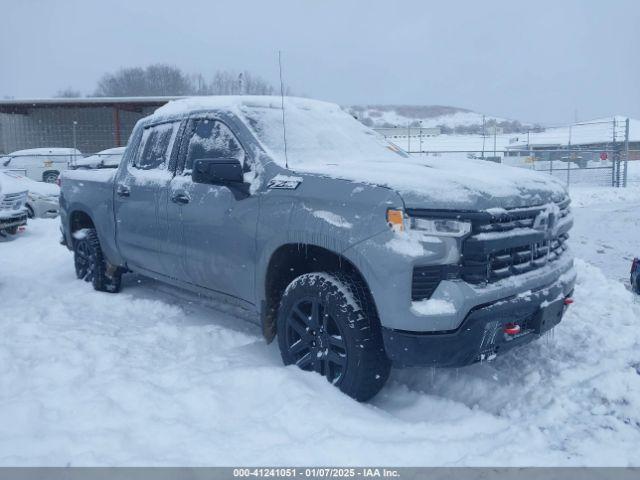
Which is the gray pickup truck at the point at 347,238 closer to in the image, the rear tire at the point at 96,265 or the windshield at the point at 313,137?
the windshield at the point at 313,137

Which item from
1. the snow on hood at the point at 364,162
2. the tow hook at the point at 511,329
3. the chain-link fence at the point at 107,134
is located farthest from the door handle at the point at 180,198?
the chain-link fence at the point at 107,134

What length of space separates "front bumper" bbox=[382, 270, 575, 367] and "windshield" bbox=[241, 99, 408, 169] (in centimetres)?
141

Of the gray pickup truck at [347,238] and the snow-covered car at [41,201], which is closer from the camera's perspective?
the gray pickup truck at [347,238]

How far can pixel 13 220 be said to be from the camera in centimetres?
966

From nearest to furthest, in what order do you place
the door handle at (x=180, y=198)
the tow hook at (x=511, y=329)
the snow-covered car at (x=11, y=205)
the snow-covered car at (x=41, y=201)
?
1. the tow hook at (x=511, y=329)
2. the door handle at (x=180, y=198)
3. the snow-covered car at (x=11, y=205)
4. the snow-covered car at (x=41, y=201)

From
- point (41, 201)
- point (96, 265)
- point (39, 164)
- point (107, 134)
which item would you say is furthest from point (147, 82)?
point (96, 265)

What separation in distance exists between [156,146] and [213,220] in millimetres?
1365

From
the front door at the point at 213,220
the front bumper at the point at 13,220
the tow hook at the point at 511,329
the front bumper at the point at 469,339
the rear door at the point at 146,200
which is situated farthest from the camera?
the front bumper at the point at 13,220

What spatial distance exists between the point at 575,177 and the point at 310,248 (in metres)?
21.4

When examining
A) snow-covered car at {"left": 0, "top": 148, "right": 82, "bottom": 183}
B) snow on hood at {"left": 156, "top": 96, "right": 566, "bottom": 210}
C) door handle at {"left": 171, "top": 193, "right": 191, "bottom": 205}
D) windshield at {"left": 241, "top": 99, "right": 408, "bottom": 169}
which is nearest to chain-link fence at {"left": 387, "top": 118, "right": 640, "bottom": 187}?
windshield at {"left": 241, "top": 99, "right": 408, "bottom": 169}

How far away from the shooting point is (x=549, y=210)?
3.45 meters

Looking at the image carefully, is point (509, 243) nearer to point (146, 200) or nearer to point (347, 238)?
point (347, 238)

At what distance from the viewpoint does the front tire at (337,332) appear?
324 centimetres

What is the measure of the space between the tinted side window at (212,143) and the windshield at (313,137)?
0.19m
